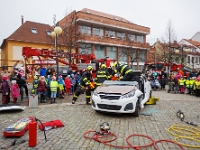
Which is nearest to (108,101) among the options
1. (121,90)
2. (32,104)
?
(121,90)

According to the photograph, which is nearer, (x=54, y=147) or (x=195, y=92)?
(x=54, y=147)

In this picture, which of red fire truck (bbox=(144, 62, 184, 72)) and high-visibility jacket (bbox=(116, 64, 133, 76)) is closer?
high-visibility jacket (bbox=(116, 64, 133, 76))

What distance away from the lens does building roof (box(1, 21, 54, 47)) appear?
28.2 metres

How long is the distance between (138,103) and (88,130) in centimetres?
221

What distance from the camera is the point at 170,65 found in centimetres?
2133

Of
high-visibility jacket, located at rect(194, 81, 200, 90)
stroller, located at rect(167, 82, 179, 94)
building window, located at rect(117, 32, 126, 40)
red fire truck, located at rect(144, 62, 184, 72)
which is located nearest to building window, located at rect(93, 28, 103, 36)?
building window, located at rect(117, 32, 126, 40)

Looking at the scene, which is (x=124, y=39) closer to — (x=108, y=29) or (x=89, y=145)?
(x=108, y=29)

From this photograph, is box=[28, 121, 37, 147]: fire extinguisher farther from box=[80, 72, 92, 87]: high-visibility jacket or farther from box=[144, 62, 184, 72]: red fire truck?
box=[144, 62, 184, 72]: red fire truck

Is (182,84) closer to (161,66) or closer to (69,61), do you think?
(161,66)

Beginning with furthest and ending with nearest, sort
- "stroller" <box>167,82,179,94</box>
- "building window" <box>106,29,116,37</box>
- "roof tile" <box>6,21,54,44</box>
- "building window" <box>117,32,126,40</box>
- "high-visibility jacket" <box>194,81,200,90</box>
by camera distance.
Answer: "building window" <box>117,32,126,40</box>, "building window" <box>106,29,116,37</box>, "roof tile" <box>6,21,54,44</box>, "stroller" <box>167,82,179,94</box>, "high-visibility jacket" <box>194,81,200,90</box>

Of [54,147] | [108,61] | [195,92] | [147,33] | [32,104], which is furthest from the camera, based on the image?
[147,33]

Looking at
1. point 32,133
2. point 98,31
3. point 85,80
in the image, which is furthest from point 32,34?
point 32,133

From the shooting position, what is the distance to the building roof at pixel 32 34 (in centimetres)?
2822

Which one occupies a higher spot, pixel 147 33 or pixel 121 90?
pixel 147 33
